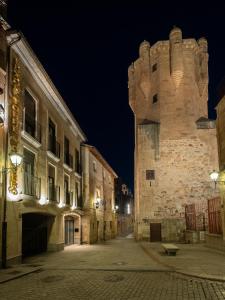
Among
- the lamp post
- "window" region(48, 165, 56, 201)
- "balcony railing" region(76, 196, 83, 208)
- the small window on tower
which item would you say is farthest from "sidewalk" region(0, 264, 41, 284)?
the small window on tower

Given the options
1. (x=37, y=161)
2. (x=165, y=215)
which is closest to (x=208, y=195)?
(x=165, y=215)

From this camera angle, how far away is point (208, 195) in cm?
3042

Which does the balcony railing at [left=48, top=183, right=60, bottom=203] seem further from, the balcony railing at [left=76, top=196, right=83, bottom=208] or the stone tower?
the stone tower

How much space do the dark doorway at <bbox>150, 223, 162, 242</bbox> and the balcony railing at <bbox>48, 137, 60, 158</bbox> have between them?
13297 millimetres

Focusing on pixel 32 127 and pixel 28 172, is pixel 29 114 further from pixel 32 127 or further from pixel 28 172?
pixel 28 172

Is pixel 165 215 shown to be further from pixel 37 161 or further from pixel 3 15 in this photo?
pixel 3 15

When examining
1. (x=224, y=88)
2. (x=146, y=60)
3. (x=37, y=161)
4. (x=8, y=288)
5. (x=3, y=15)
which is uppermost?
(x=146, y=60)

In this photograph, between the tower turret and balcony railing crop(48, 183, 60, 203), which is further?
the tower turret

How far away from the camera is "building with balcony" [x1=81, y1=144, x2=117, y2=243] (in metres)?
27.0

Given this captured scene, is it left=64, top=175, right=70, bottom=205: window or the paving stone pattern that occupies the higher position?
left=64, top=175, right=70, bottom=205: window

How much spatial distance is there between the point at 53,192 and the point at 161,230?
13.7m

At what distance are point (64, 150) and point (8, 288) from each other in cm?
1425

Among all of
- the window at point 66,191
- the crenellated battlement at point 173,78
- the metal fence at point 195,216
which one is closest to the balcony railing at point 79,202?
the window at point 66,191

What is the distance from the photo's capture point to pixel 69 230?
2539 cm
